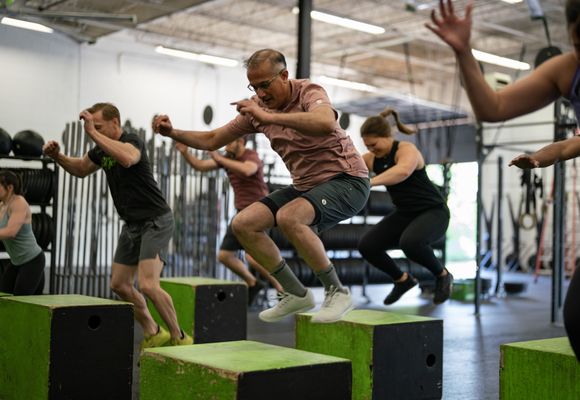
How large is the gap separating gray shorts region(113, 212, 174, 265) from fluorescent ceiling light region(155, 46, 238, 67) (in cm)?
946

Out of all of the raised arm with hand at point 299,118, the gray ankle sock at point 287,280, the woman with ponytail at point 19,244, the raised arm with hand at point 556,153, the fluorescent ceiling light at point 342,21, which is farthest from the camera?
the fluorescent ceiling light at point 342,21

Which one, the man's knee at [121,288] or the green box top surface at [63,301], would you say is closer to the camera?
the green box top surface at [63,301]

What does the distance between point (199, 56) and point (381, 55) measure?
187 inches

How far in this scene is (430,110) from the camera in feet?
60.0

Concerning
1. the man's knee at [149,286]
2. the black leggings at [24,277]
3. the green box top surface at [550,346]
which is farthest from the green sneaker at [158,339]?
the green box top surface at [550,346]

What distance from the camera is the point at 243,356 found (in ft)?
9.61

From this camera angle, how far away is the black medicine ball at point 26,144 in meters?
6.77

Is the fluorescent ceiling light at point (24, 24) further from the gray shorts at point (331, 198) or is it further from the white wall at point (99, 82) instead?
the gray shorts at point (331, 198)

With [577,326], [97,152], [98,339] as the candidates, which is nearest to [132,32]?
[97,152]

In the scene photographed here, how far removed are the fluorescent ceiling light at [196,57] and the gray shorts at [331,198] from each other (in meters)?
10.5

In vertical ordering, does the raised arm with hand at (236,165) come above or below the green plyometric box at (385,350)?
above

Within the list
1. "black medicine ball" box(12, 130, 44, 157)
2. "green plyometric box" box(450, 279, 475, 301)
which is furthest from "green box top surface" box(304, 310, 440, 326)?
"green plyometric box" box(450, 279, 475, 301)

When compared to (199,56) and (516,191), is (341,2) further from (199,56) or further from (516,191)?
(516,191)

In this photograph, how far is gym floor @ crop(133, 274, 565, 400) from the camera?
4.38 m
